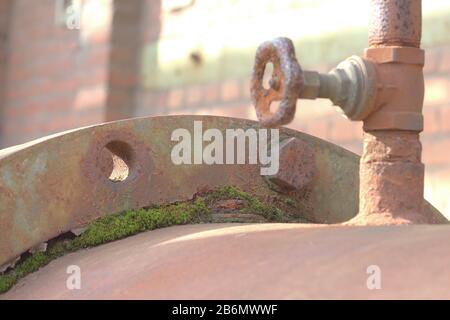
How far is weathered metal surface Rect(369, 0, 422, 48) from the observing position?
59.8 inches

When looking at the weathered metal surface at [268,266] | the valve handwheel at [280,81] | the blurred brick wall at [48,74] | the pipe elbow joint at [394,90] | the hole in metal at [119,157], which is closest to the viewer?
the weathered metal surface at [268,266]

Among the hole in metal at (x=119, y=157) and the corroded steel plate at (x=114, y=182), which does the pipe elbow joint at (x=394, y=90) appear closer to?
the corroded steel plate at (x=114, y=182)

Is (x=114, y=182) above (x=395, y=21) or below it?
below

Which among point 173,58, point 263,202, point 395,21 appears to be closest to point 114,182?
point 263,202

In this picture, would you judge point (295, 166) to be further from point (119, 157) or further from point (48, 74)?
point (48, 74)

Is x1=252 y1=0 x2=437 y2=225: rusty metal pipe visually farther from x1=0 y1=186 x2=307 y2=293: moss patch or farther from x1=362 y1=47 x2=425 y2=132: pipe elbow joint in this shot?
x1=0 y1=186 x2=307 y2=293: moss patch

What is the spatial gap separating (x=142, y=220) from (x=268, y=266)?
531 millimetres

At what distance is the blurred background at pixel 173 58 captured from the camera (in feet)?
11.7

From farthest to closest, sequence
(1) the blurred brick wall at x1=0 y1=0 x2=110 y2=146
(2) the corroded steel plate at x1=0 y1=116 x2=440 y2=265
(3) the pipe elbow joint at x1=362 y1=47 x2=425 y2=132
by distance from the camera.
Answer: (1) the blurred brick wall at x1=0 y1=0 x2=110 y2=146 → (2) the corroded steel plate at x1=0 y1=116 x2=440 y2=265 → (3) the pipe elbow joint at x1=362 y1=47 x2=425 y2=132

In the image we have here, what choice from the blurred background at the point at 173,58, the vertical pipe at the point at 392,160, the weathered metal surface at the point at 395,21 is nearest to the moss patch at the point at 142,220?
the vertical pipe at the point at 392,160

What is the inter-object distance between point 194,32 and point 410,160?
3.52 meters

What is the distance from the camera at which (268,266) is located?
4.00 ft

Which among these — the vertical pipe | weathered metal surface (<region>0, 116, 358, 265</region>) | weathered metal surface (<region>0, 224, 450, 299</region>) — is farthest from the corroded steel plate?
the vertical pipe

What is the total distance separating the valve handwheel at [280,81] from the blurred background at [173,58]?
6.87ft
